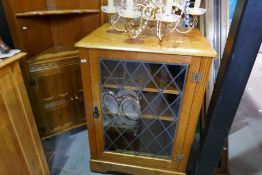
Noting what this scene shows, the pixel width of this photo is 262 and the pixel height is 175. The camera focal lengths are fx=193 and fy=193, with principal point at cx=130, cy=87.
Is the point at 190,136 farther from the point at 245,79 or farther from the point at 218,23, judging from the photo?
the point at 218,23

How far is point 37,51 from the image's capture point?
151 cm

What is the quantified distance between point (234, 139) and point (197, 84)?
3.71 feet

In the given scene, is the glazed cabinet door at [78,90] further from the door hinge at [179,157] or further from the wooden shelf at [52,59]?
the door hinge at [179,157]

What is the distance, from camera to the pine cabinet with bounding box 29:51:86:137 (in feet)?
4.77

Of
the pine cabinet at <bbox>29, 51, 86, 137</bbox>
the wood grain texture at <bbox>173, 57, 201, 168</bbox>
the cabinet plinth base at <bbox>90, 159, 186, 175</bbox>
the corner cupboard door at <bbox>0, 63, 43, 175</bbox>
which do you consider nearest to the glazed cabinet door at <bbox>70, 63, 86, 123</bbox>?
the pine cabinet at <bbox>29, 51, 86, 137</bbox>

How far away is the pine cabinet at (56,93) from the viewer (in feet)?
4.77

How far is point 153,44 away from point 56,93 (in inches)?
38.5

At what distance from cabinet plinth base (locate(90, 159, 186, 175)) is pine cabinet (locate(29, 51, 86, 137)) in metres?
0.51

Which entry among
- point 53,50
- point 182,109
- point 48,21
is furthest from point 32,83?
point 182,109

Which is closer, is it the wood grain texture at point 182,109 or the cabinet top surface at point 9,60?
A: the cabinet top surface at point 9,60

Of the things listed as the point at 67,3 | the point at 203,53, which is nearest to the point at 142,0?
the point at 203,53

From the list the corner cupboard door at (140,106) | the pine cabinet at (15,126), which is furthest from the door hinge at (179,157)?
the pine cabinet at (15,126)

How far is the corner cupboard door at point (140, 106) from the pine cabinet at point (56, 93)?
52cm

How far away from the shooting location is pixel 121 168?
4.52 ft
